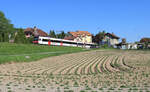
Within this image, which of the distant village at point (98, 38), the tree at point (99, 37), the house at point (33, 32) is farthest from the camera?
the tree at point (99, 37)

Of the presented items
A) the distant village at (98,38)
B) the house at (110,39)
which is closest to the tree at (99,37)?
the distant village at (98,38)

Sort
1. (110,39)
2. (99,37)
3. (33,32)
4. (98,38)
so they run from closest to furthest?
1. (33,32)
2. (99,37)
3. (98,38)
4. (110,39)

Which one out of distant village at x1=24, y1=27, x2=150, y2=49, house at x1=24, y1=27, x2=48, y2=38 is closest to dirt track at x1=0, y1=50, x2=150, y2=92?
distant village at x1=24, y1=27, x2=150, y2=49

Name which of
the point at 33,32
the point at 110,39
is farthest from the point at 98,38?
the point at 33,32

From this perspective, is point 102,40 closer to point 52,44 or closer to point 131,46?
point 131,46

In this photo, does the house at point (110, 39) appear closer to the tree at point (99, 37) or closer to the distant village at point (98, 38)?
the distant village at point (98, 38)

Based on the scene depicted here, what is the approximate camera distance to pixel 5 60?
3431cm

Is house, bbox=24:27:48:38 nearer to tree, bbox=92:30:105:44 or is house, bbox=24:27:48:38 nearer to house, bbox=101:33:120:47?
tree, bbox=92:30:105:44

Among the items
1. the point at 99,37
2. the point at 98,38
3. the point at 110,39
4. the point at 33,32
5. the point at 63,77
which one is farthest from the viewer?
the point at 110,39

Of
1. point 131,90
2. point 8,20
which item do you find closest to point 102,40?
point 8,20

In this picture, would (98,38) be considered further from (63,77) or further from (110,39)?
(63,77)

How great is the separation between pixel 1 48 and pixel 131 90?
157ft

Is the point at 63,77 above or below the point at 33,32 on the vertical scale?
below

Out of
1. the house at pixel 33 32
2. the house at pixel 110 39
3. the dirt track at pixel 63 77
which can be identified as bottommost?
the dirt track at pixel 63 77
